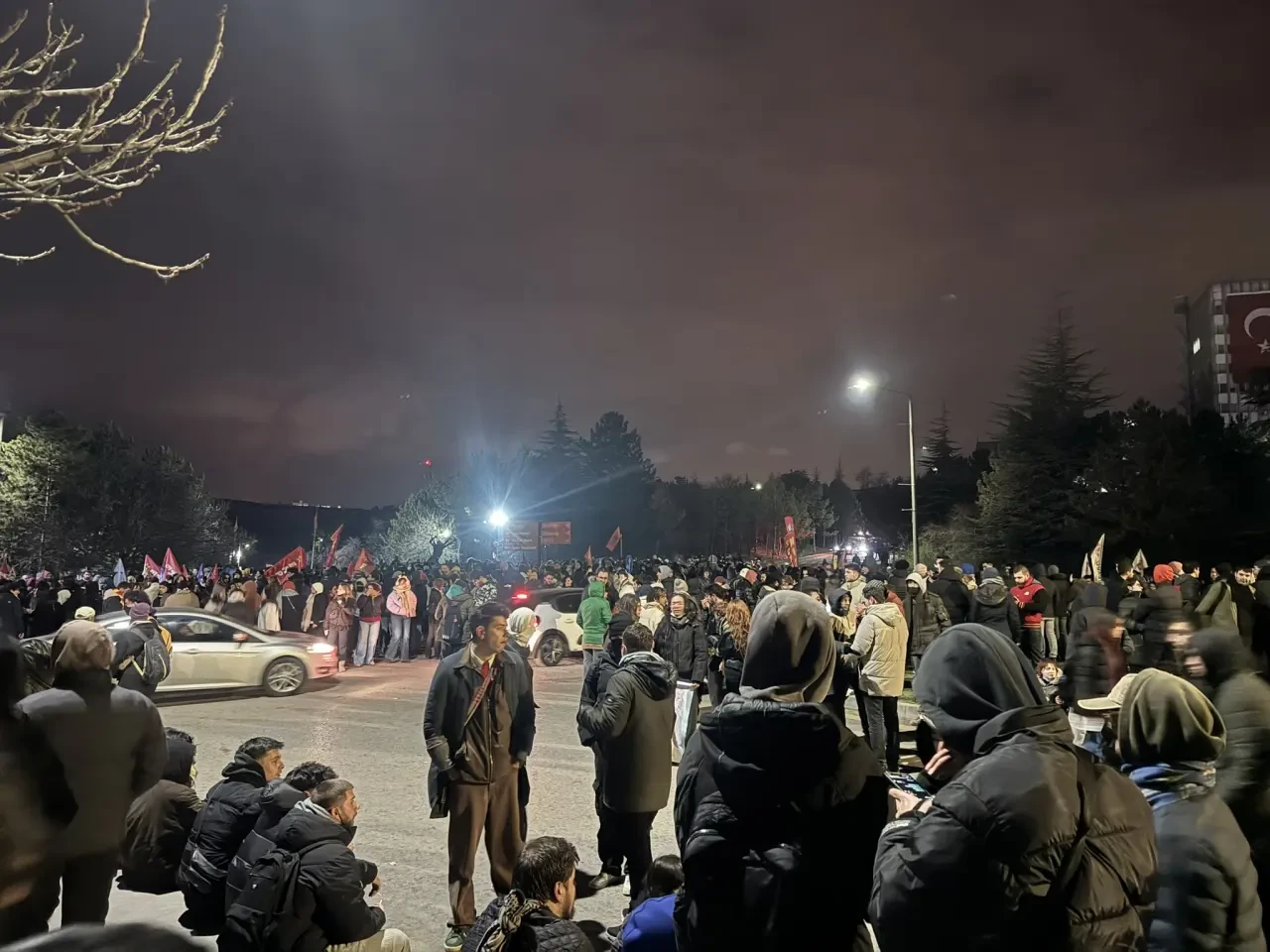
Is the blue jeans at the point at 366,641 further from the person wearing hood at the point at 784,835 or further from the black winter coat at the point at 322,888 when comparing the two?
the person wearing hood at the point at 784,835

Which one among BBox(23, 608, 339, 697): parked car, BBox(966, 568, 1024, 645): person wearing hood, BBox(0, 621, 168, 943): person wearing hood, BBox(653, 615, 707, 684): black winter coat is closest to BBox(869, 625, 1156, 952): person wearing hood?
BBox(0, 621, 168, 943): person wearing hood

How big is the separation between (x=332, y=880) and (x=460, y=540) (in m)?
67.3

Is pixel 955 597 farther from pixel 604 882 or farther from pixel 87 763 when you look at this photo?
pixel 87 763

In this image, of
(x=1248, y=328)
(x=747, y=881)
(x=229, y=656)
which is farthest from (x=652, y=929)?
(x=1248, y=328)

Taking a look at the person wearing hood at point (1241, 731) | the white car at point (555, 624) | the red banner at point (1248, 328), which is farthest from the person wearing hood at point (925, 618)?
the red banner at point (1248, 328)

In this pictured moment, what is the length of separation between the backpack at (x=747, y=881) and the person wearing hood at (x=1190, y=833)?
45.5 inches

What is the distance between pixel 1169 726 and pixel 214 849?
453 cm

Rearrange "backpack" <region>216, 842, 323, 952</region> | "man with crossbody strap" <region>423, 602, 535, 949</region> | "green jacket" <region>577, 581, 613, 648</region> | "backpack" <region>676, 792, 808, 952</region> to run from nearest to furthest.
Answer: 1. "backpack" <region>676, 792, 808, 952</region>
2. "backpack" <region>216, 842, 323, 952</region>
3. "man with crossbody strap" <region>423, 602, 535, 949</region>
4. "green jacket" <region>577, 581, 613, 648</region>

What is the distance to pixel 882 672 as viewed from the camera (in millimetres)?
8742

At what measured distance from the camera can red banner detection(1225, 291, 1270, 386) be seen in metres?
79.7

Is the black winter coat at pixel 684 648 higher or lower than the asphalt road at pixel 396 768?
higher

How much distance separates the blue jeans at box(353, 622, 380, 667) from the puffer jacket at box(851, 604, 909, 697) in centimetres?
1140

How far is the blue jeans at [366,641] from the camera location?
56.9 ft

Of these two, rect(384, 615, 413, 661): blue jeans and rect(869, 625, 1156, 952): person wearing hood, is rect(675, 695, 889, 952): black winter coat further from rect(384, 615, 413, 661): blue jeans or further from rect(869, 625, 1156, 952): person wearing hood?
rect(384, 615, 413, 661): blue jeans
